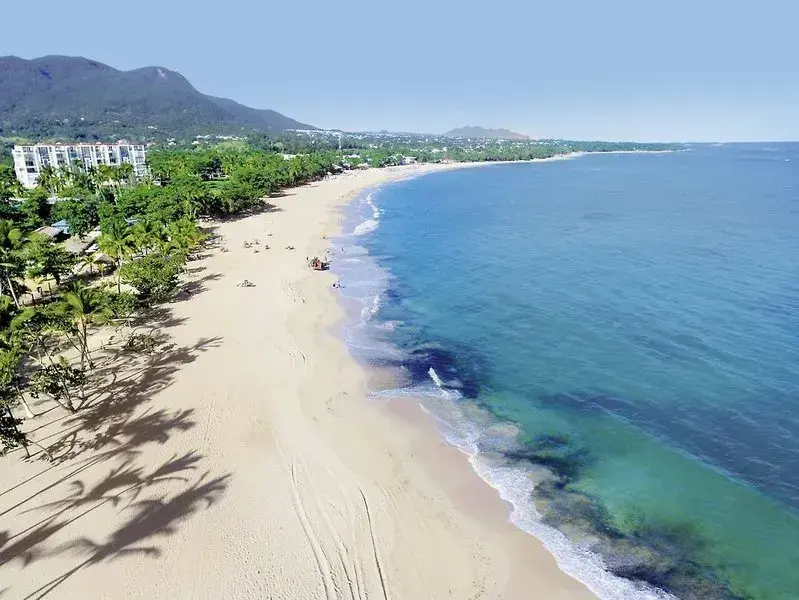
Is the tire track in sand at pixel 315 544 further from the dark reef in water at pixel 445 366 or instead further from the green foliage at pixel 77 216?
the green foliage at pixel 77 216

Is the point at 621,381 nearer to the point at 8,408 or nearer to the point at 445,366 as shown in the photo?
the point at 445,366

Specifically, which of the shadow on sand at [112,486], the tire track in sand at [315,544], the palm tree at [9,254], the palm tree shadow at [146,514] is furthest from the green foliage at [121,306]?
the tire track in sand at [315,544]

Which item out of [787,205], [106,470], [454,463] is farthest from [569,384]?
[787,205]

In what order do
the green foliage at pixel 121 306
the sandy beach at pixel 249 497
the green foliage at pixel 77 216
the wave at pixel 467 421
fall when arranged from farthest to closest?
the green foliage at pixel 77 216
the green foliage at pixel 121 306
the wave at pixel 467 421
the sandy beach at pixel 249 497

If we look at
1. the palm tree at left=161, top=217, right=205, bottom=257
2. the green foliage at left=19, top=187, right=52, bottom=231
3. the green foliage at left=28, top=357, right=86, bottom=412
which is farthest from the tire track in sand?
the green foliage at left=19, top=187, right=52, bottom=231

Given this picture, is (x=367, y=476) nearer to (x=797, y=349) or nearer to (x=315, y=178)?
(x=797, y=349)
